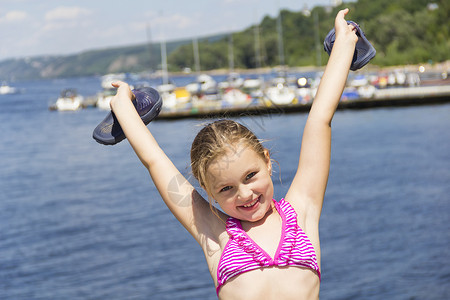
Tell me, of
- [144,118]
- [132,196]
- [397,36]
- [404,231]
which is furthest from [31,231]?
[397,36]

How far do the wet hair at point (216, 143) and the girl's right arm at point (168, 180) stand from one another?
105mm

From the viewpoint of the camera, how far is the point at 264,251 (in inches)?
87.4

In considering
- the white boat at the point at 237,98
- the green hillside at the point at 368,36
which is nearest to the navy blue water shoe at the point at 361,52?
the white boat at the point at 237,98

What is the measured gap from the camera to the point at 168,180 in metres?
2.37

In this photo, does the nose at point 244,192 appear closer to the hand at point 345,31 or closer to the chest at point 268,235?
the chest at point 268,235

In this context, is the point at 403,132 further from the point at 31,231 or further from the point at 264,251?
the point at 264,251

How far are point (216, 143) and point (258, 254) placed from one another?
0.39 metres

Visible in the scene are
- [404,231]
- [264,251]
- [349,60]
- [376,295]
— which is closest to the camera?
[264,251]

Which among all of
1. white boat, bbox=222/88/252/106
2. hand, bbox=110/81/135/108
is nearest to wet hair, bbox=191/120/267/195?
hand, bbox=110/81/135/108

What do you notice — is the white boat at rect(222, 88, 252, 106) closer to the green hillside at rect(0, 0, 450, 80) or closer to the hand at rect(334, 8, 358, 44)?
the green hillside at rect(0, 0, 450, 80)

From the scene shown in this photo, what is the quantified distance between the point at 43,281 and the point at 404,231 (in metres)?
10.8

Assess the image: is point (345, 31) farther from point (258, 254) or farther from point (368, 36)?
point (368, 36)

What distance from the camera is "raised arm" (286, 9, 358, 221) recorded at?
2408 mm

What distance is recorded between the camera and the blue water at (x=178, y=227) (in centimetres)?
1709
